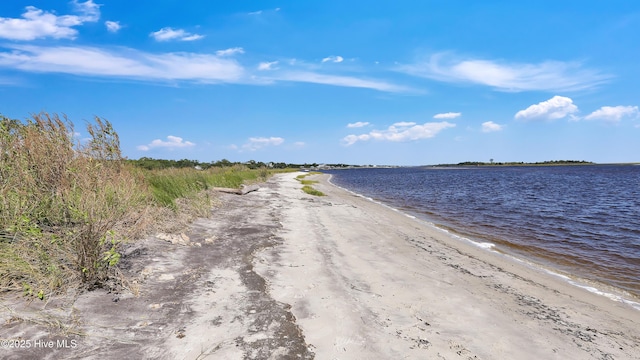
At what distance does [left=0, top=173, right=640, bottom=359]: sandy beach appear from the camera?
3.73m

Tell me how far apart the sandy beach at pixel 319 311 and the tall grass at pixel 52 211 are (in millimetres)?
471

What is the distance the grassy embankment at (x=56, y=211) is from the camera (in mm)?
4555

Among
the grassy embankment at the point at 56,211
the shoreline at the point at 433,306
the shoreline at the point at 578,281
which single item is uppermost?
the grassy embankment at the point at 56,211

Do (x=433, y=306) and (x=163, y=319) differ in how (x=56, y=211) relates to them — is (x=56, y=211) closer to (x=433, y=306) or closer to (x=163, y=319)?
(x=163, y=319)

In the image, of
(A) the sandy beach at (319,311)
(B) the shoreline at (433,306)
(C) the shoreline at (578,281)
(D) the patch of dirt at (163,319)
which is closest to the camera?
(D) the patch of dirt at (163,319)

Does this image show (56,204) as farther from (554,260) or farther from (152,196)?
(554,260)

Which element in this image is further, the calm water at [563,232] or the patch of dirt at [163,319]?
the calm water at [563,232]

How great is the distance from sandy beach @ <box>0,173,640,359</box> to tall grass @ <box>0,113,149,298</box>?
471mm

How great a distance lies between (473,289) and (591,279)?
4.82 meters

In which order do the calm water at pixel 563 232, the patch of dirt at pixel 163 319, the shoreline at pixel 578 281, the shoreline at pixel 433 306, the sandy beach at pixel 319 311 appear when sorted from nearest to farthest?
1. the patch of dirt at pixel 163 319
2. the sandy beach at pixel 319 311
3. the shoreline at pixel 433 306
4. the shoreline at pixel 578 281
5. the calm water at pixel 563 232

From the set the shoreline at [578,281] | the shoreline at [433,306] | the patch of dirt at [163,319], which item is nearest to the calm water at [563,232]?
the shoreline at [578,281]

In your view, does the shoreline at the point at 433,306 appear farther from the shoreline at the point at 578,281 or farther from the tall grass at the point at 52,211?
the tall grass at the point at 52,211

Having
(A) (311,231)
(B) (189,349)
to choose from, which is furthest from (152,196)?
(B) (189,349)

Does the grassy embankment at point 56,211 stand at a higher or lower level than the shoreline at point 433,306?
higher
